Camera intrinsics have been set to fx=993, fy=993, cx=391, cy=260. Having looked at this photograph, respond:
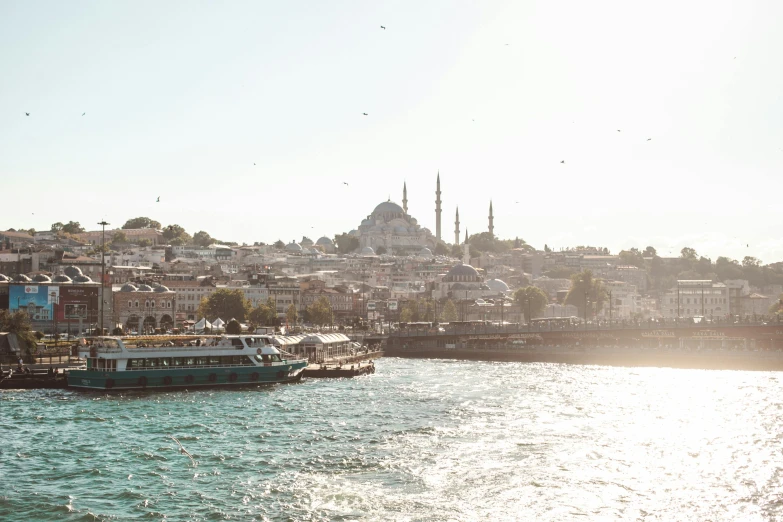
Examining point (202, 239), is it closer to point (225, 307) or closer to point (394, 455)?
point (225, 307)

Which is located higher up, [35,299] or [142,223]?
[142,223]

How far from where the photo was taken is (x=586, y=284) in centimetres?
11094

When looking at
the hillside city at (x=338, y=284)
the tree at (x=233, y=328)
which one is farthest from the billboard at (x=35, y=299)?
the tree at (x=233, y=328)

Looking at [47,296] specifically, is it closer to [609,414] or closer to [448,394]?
[448,394]

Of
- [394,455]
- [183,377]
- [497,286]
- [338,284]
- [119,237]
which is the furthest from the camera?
[119,237]

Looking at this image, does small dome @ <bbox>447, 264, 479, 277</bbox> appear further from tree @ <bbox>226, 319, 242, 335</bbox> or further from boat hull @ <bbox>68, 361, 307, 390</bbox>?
boat hull @ <bbox>68, 361, 307, 390</bbox>

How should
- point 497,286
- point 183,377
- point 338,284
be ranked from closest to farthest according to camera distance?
1. point 183,377
2. point 338,284
3. point 497,286

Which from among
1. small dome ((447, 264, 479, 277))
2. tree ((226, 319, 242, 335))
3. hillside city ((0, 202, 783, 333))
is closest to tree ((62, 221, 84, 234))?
hillside city ((0, 202, 783, 333))

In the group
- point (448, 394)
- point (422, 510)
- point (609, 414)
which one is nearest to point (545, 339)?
point (448, 394)

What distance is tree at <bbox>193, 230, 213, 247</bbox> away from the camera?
18738 cm

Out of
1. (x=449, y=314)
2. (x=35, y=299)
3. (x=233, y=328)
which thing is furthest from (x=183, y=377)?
(x=449, y=314)

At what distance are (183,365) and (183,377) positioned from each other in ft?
2.61

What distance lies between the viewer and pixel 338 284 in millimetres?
140125

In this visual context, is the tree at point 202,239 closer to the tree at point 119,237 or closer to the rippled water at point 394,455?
the tree at point 119,237
